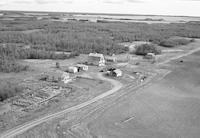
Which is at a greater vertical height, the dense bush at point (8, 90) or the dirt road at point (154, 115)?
the dense bush at point (8, 90)

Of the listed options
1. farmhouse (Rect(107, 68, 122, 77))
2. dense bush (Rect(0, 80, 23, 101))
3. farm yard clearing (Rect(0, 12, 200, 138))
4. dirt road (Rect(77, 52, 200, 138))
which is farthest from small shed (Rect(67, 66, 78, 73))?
dirt road (Rect(77, 52, 200, 138))

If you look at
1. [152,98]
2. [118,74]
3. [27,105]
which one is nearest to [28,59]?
[118,74]

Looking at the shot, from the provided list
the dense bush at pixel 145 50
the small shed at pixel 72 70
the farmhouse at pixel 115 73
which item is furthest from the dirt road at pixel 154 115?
the dense bush at pixel 145 50

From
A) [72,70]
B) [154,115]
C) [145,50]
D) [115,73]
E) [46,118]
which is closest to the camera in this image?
[46,118]

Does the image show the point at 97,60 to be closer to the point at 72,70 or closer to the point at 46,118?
the point at 72,70

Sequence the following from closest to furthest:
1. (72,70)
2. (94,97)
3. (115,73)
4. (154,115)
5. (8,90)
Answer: (154,115) → (8,90) → (94,97) → (115,73) → (72,70)

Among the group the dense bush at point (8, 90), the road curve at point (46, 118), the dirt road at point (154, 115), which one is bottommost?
the dirt road at point (154, 115)

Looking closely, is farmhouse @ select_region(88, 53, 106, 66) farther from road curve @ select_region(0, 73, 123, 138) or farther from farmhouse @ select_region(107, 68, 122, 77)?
road curve @ select_region(0, 73, 123, 138)

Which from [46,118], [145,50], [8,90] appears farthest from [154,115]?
[145,50]

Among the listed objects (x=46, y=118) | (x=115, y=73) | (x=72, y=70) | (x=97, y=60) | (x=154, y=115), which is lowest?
(x=154, y=115)

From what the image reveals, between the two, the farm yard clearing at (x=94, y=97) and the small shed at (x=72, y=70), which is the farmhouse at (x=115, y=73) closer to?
the farm yard clearing at (x=94, y=97)

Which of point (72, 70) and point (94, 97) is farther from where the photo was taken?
point (72, 70)
